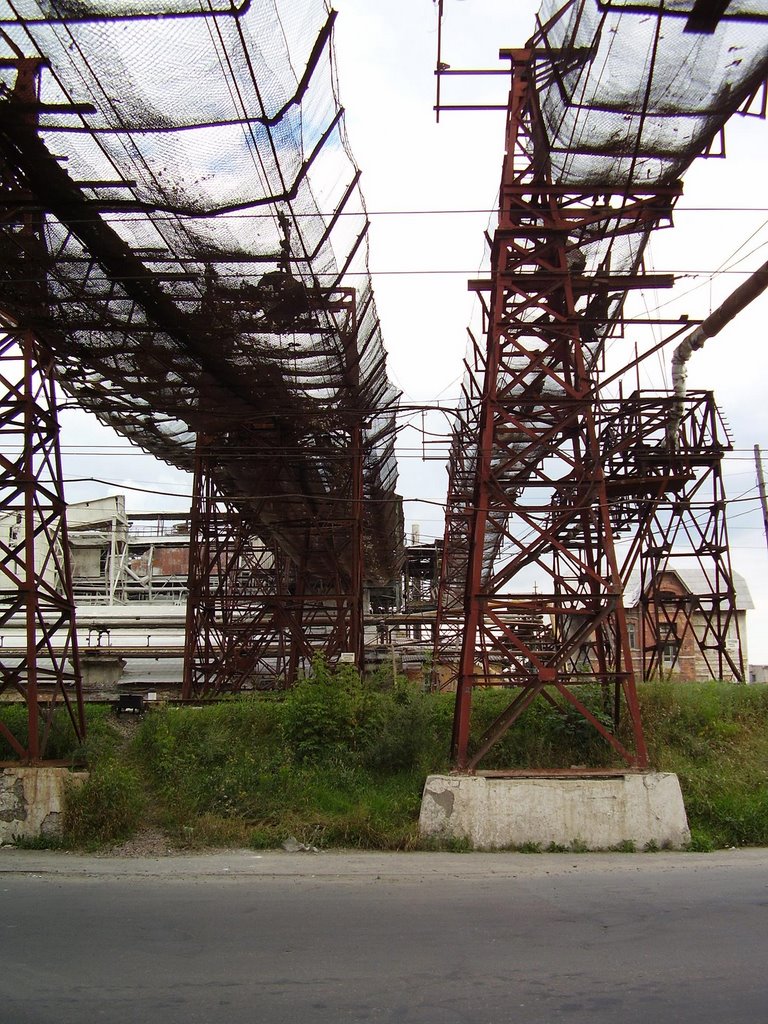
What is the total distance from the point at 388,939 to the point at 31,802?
6.32 m

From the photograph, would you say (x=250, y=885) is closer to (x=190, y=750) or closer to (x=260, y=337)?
(x=190, y=750)

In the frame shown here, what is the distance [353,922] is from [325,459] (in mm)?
11884

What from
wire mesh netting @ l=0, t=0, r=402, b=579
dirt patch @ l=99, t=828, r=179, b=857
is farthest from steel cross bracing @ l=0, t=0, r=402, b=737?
dirt patch @ l=99, t=828, r=179, b=857

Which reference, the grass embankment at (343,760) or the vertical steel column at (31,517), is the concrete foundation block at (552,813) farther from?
the vertical steel column at (31,517)

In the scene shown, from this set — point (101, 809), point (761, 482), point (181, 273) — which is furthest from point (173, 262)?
point (761, 482)

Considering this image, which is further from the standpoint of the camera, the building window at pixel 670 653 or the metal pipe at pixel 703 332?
the building window at pixel 670 653

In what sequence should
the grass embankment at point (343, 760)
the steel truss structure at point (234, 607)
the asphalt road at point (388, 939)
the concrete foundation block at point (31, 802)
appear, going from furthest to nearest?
1. the steel truss structure at point (234, 607)
2. the concrete foundation block at point (31, 802)
3. the grass embankment at point (343, 760)
4. the asphalt road at point (388, 939)

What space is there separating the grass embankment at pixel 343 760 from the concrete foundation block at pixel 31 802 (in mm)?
234

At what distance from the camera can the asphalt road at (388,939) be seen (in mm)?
5312

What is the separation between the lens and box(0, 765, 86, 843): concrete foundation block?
10.9m

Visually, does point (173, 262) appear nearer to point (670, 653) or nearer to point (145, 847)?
point (145, 847)

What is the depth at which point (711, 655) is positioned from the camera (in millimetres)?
37312

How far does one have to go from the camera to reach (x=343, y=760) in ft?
39.5

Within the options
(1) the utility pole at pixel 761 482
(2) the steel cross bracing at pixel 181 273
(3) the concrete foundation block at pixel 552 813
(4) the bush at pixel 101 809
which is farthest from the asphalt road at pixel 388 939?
(1) the utility pole at pixel 761 482
